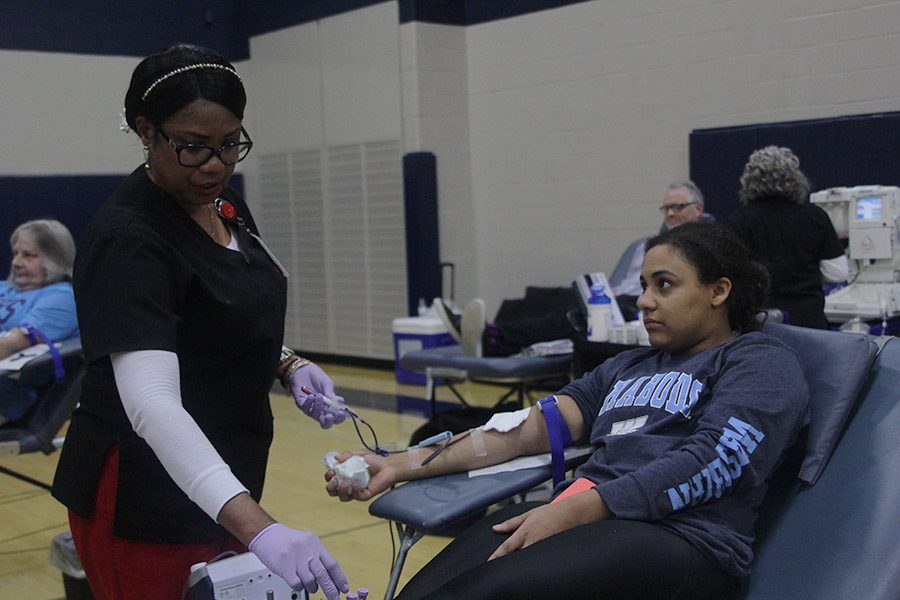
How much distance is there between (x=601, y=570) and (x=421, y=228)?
501cm

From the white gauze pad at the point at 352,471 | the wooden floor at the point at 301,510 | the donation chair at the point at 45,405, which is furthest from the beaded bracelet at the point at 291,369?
the donation chair at the point at 45,405

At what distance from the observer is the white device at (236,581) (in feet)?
4.42

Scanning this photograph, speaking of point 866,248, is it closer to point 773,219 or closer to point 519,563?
point 773,219

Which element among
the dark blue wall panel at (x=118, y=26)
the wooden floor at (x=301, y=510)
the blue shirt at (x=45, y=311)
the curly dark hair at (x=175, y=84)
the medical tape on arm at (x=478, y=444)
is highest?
the dark blue wall panel at (x=118, y=26)

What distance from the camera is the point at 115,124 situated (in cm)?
689

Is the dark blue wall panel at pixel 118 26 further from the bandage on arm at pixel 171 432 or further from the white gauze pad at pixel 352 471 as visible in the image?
the bandage on arm at pixel 171 432

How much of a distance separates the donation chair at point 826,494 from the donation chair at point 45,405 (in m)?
1.91

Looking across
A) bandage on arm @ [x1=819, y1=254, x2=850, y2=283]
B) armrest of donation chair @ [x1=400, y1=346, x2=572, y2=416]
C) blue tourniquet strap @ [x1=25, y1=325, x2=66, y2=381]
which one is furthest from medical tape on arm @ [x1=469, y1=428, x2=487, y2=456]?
bandage on arm @ [x1=819, y1=254, x2=850, y2=283]

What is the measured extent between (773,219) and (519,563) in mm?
2681

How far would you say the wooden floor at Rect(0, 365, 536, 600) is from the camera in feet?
9.95

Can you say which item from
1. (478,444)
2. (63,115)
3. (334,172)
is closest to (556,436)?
(478,444)

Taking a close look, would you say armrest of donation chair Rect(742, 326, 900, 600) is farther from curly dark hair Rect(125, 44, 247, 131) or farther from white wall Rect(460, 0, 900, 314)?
white wall Rect(460, 0, 900, 314)

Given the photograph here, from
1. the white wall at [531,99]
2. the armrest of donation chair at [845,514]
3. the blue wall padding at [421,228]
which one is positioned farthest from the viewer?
the blue wall padding at [421,228]

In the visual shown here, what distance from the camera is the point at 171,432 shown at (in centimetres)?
117
